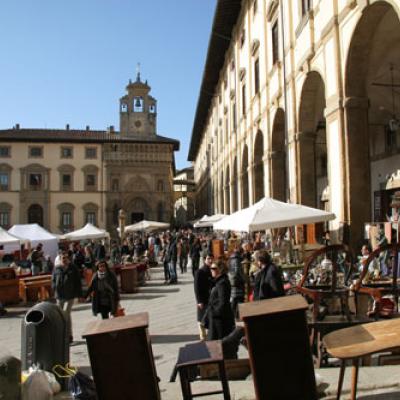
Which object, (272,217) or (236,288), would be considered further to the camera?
(272,217)

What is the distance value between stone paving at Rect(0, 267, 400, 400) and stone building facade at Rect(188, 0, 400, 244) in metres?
4.80

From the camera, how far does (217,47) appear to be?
1249 inches

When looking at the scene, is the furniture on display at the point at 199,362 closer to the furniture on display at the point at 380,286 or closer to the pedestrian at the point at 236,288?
the furniture on display at the point at 380,286

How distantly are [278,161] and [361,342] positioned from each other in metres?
16.2

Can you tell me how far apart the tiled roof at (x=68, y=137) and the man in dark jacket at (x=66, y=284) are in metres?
45.0

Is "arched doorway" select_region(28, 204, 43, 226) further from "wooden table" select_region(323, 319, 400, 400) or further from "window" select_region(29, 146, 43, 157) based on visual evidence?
"wooden table" select_region(323, 319, 400, 400)

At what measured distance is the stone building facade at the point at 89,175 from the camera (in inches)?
2051

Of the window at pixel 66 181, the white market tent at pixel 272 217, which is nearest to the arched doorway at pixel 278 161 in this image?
the white market tent at pixel 272 217

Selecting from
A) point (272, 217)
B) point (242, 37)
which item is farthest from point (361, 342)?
point (242, 37)

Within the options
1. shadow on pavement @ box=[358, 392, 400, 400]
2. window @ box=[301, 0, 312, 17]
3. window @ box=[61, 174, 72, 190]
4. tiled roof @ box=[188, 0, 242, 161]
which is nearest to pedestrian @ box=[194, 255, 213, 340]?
shadow on pavement @ box=[358, 392, 400, 400]

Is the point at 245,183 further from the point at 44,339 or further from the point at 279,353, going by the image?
the point at 279,353

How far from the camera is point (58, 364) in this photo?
5371 mm

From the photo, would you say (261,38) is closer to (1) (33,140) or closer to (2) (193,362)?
(2) (193,362)

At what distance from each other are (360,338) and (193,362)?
1.31 meters
